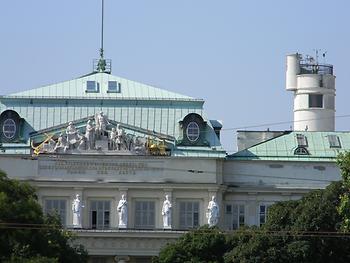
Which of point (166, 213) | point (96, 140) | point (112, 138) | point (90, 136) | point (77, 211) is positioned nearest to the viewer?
point (77, 211)

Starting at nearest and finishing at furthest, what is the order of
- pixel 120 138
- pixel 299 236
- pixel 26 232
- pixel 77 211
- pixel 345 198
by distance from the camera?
pixel 26 232 → pixel 345 198 → pixel 299 236 → pixel 77 211 → pixel 120 138

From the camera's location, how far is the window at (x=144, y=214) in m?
199

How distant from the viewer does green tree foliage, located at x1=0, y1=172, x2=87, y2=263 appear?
157750mm

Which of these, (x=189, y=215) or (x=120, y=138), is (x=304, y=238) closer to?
(x=189, y=215)

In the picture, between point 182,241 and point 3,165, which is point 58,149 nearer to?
point 3,165

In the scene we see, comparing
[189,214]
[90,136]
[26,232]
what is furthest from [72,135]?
[26,232]

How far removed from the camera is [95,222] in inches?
7835

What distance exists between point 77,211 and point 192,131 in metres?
11.4

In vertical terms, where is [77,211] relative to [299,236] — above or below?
above

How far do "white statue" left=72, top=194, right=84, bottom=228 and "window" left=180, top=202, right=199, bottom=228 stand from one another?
8287 millimetres

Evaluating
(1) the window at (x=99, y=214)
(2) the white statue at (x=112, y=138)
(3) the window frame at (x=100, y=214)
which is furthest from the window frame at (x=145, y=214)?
(2) the white statue at (x=112, y=138)

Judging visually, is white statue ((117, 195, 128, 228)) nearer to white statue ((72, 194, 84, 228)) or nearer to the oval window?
white statue ((72, 194, 84, 228))

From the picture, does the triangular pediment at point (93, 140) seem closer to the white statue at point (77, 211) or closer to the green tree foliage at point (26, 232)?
the white statue at point (77, 211)

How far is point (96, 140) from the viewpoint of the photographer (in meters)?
198
